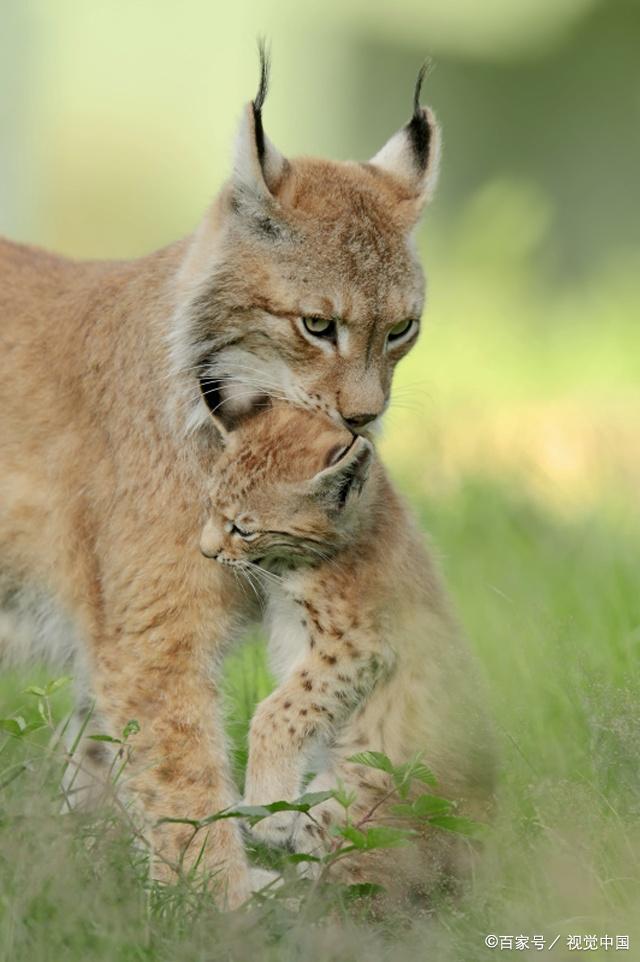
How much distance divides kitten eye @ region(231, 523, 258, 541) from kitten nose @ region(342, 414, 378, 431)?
373 millimetres

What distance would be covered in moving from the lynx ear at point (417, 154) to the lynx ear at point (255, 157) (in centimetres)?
52

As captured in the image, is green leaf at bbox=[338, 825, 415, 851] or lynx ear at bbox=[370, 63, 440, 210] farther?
lynx ear at bbox=[370, 63, 440, 210]

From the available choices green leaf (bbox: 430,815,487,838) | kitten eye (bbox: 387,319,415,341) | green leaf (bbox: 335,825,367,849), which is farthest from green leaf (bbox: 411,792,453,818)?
kitten eye (bbox: 387,319,415,341)

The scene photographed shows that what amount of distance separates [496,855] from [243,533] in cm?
105

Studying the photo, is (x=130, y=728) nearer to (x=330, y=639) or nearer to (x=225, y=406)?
(x=330, y=639)

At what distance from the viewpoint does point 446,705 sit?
14.7 ft

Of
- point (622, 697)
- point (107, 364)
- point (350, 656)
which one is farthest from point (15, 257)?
point (622, 697)

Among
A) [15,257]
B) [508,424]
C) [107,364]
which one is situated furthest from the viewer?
[508,424]

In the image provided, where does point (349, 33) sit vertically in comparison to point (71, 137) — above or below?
above

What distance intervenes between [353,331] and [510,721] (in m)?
1.27

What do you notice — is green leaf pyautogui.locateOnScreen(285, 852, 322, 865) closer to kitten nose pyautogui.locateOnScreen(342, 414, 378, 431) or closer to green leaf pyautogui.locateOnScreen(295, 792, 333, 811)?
green leaf pyautogui.locateOnScreen(295, 792, 333, 811)

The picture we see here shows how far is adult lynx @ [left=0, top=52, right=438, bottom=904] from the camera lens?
4383 mm

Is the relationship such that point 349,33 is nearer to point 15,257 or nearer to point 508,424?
point 508,424

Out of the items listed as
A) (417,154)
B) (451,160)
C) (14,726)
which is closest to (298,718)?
(14,726)
